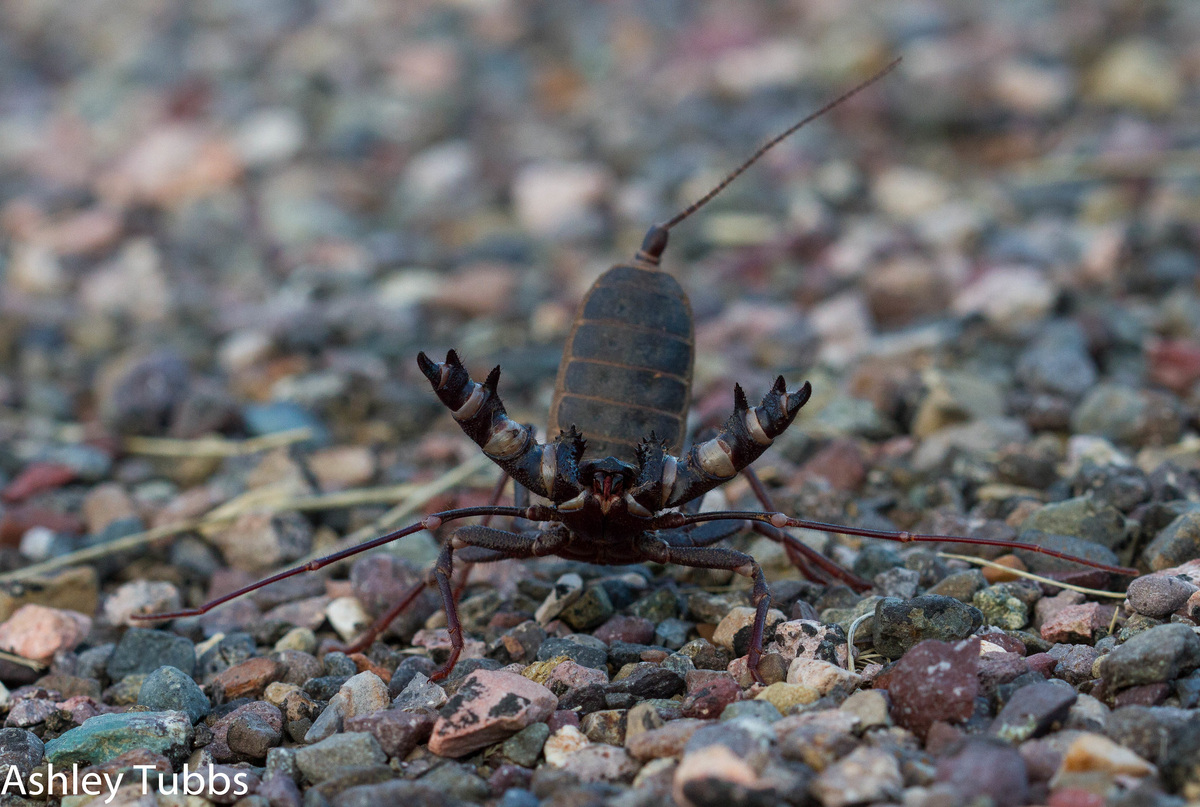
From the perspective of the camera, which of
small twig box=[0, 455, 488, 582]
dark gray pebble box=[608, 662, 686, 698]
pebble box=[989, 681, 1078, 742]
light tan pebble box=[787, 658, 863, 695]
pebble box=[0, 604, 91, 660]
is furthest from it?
small twig box=[0, 455, 488, 582]

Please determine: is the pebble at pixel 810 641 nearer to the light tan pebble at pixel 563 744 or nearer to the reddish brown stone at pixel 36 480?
the light tan pebble at pixel 563 744

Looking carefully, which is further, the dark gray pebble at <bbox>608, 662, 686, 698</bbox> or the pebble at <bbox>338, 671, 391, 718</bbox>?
the pebble at <bbox>338, 671, 391, 718</bbox>

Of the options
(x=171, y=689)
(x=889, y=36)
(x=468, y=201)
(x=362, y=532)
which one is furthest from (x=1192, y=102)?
(x=171, y=689)

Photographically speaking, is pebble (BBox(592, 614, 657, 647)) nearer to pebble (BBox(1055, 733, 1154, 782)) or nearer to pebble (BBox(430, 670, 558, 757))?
pebble (BBox(430, 670, 558, 757))

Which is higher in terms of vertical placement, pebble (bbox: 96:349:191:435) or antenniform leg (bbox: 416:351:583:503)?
pebble (bbox: 96:349:191:435)

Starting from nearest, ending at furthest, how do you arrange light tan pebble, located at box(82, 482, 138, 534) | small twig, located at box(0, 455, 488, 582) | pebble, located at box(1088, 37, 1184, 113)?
small twig, located at box(0, 455, 488, 582) → light tan pebble, located at box(82, 482, 138, 534) → pebble, located at box(1088, 37, 1184, 113)

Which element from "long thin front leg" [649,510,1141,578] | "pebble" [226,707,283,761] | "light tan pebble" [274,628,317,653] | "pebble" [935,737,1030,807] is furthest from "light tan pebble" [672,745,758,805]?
"light tan pebble" [274,628,317,653]

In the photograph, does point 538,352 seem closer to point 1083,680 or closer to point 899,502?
point 899,502

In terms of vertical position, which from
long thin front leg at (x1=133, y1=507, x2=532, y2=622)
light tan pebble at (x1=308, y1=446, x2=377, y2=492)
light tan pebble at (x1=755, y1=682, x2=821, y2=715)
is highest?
light tan pebble at (x1=308, y1=446, x2=377, y2=492)
